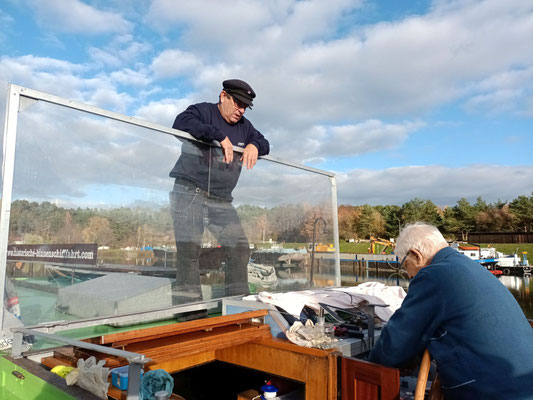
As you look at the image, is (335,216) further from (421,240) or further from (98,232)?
(98,232)

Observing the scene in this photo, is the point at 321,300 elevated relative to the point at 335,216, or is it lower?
lower

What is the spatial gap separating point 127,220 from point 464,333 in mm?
2055

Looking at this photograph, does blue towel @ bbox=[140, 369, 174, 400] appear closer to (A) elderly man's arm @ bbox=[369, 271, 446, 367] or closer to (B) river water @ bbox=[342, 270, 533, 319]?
(A) elderly man's arm @ bbox=[369, 271, 446, 367]

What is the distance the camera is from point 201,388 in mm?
3074

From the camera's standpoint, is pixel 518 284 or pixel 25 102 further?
pixel 518 284

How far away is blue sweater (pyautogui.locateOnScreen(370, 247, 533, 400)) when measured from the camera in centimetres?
154

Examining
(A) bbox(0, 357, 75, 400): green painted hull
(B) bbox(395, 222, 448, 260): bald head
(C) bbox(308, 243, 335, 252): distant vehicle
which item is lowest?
(A) bbox(0, 357, 75, 400): green painted hull

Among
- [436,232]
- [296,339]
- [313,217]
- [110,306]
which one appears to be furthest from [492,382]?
[313,217]

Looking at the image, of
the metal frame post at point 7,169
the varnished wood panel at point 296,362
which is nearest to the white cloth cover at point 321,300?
the varnished wood panel at point 296,362

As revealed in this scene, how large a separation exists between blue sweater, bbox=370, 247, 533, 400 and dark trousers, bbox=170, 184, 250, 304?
156 centimetres

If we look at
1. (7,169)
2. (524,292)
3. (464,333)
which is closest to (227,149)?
(7,169)

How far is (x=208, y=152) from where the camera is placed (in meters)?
3.08

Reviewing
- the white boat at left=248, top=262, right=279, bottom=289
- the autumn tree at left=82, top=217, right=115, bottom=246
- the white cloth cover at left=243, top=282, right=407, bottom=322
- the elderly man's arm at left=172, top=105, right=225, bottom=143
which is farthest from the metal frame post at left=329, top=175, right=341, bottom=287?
the autumn tree at left=82, top=217, right=115, bottom=246

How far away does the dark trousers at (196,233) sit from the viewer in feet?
9.41
